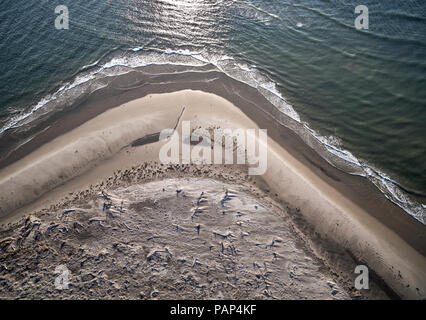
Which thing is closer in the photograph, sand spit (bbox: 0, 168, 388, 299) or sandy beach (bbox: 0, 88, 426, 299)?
sand spit (bbox: 0, 168, 388, 299)

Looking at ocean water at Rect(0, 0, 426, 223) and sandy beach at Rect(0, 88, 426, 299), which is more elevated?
ocean water at Rect(0, 0, 426, 223)

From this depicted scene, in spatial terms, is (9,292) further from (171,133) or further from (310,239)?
(310,239)
